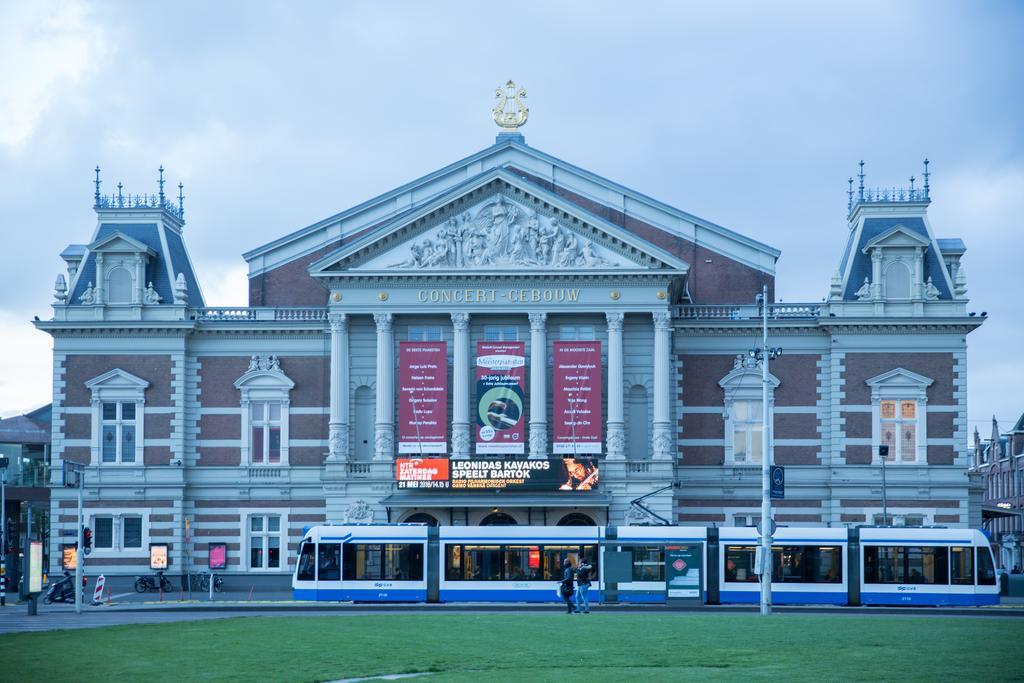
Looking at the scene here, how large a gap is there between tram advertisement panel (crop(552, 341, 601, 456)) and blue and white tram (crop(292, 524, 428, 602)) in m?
12.5

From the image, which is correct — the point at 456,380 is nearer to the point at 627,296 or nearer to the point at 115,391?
the point at 627,296

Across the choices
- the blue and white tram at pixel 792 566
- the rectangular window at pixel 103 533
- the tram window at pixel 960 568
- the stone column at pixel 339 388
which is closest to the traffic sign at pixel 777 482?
the blue and white tram at pixel 792 566

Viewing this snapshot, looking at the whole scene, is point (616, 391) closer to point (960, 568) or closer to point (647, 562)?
point (647, 562)

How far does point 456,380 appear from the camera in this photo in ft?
225

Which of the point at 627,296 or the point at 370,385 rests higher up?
the point at 627,296

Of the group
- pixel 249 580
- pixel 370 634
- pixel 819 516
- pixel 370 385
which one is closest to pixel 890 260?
pixel 819 516

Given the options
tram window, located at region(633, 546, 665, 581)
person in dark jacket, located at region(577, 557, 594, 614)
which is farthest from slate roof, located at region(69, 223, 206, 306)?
person in dark jacket, located at region(577, 557, 594, 614)

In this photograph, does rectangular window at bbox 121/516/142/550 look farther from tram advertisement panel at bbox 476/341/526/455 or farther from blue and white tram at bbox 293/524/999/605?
tram advertisement panel at bbox 476/341/526/455

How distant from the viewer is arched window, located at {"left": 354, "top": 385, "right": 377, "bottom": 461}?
232 feet

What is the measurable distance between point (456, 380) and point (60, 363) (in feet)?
68.2

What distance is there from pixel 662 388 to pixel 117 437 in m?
28.0

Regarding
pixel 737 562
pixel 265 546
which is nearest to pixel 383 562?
pixel 737 562

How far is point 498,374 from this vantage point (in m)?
68.6

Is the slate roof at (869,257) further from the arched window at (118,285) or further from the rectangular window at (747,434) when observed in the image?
the arched window at (118,285)
